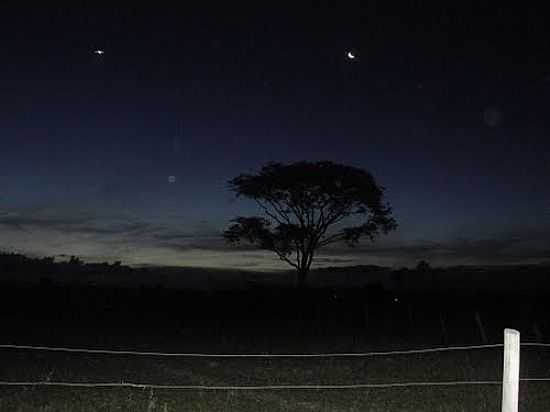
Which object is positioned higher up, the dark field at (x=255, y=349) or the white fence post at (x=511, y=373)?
the white fence post at (x=511, y=373)

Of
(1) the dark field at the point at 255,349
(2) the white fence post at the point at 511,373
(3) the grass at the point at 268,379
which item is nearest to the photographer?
(2) the white fence post at the point at 511,373

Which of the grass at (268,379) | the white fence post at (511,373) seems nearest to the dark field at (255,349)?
the grass at (268,379)

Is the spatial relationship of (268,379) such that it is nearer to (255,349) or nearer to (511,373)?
(255,349)

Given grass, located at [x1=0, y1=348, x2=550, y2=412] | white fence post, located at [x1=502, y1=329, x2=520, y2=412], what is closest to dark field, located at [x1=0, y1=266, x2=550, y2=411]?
grass, located at [x1=0, y1=348, x2=550, y2=412]

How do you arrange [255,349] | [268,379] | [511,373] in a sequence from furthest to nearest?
[255,349] → [268,379] → [511,373]

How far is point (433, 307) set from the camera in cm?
5006

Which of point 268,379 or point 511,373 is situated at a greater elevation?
point 511,373

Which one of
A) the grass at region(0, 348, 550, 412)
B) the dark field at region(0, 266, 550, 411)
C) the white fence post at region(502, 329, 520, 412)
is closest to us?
the white fence post at region(502, 329, 520, 412)

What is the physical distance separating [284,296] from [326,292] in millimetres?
5335

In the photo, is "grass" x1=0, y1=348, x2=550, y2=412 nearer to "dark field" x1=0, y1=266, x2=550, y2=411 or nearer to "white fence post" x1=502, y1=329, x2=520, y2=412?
"dark field" x1=0, y1=266, x2=550, y2=411

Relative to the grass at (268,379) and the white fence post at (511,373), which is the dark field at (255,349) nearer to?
the grass at (268,379)

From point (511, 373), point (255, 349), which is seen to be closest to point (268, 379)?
point (255, 349)

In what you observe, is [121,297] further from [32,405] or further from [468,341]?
[32,405]

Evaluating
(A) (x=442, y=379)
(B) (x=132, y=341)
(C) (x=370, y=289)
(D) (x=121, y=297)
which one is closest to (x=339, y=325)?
(B) (x=132, y=341)
